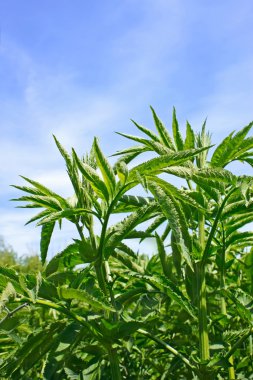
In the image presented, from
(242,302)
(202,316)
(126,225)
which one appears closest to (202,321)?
(202,316)

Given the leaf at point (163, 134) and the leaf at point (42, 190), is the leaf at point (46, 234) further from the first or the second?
the leaf at point (163, 134)

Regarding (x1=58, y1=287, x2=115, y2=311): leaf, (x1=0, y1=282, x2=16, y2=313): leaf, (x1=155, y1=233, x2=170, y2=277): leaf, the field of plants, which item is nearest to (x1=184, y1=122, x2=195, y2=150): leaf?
the field of plants

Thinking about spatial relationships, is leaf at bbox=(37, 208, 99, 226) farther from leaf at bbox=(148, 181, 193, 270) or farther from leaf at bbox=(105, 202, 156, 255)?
leaf at bbox=(148, 181, 193, 270)

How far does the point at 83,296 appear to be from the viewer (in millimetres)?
1135

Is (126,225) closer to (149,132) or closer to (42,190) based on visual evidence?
(42,190)

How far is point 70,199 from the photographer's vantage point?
4.44ft

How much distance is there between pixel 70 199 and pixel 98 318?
12.1 inches

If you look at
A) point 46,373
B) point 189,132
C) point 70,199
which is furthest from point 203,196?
point 46,373

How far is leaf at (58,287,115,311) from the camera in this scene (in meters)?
1.12

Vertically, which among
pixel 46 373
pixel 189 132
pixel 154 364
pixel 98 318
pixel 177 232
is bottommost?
pixel 154 364

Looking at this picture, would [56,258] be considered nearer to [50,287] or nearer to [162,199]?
[50,287]

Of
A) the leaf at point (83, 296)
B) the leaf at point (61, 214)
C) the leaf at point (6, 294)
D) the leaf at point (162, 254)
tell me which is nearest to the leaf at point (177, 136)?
the leaf at point (162, 254)

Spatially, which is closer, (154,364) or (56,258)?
(56,258)

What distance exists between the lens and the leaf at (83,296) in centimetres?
112
